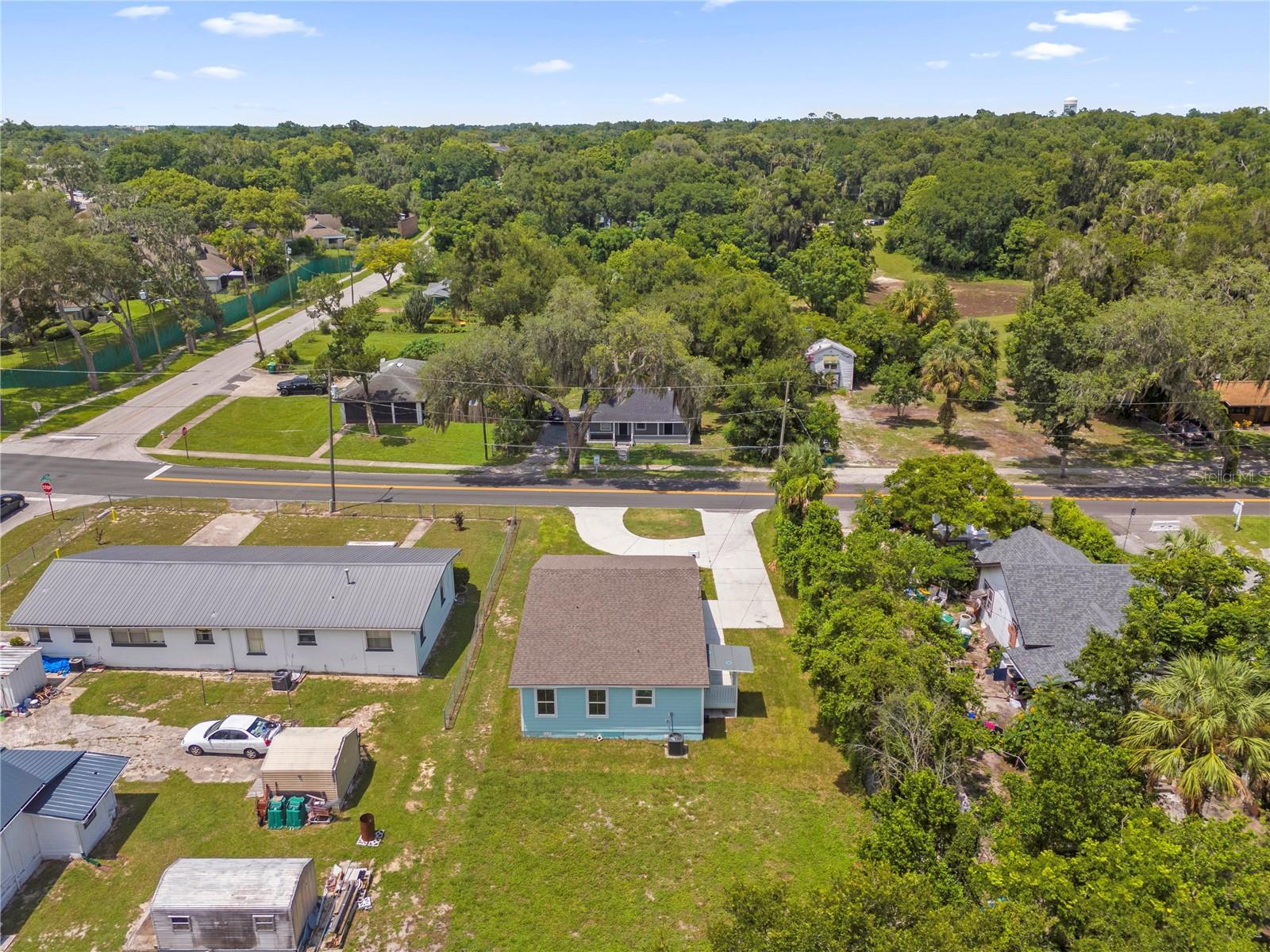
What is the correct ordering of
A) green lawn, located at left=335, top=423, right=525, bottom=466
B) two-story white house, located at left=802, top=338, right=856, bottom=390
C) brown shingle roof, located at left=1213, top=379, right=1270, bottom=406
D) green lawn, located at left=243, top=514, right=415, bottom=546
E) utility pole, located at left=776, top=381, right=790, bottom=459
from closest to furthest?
green lawn, located at left=243, top=514, right=415, bottom=546 → utility pole, located at left=776, top=381, right=790, bottom=459 → green lawn, located at left=335, top=423, right=525, bottom=466 → brown shingle roof, located at left=1213, top=379, right=1270, bottom=406 → two-story white house, located at left=802, top=338, right=856, bottom=390

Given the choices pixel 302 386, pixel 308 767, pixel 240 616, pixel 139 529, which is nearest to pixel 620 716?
pixel 308 767

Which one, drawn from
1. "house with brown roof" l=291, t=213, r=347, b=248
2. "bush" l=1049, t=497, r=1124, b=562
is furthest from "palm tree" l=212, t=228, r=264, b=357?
"bush" l=1049, t=497, r=1124, b=562

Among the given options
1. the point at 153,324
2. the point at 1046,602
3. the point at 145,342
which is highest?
the point at 153,324

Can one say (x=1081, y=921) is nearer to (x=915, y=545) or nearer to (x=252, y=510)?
(x=915, y=545)

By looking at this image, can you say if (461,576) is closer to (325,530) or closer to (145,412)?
(325,530)

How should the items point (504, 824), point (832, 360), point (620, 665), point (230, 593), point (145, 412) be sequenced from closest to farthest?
1. point (504, 824)
2. point (620, 665)
3. point (230, 593)
4. point (145, 412)
5. point (832, 360)

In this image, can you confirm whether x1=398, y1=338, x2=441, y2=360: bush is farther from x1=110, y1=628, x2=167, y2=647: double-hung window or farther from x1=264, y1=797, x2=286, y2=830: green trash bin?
x1=264, y1=797, x2=286, y2=830: green trash bin

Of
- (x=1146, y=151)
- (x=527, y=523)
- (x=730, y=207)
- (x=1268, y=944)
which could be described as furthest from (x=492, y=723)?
(x=1146, y=151)
